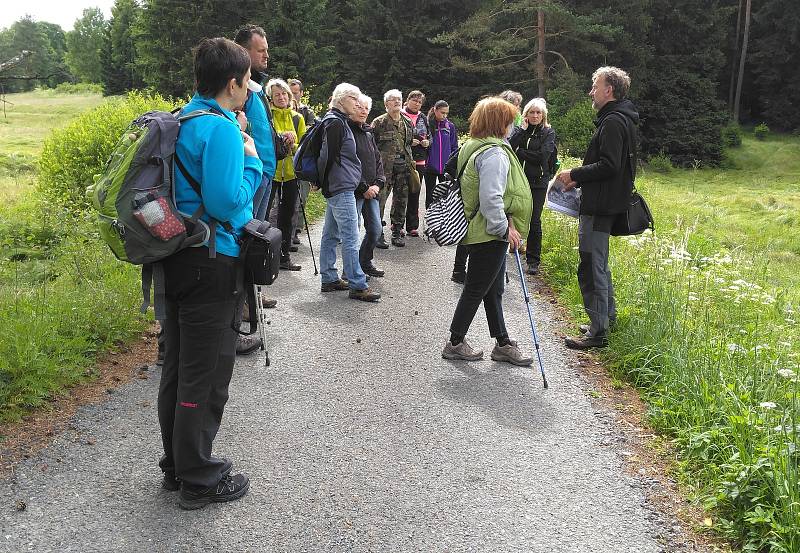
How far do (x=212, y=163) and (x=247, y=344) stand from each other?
9.48 ft

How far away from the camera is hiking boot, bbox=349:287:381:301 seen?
24.6 feet

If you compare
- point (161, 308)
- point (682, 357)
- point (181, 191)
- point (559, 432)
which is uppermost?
point (181, 191)

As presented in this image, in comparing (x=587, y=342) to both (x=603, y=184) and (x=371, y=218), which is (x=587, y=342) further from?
(x=371, y=218)

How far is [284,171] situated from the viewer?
8.21m

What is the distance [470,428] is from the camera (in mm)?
4602

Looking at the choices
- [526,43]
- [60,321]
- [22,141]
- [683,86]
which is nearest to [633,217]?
[60,321]

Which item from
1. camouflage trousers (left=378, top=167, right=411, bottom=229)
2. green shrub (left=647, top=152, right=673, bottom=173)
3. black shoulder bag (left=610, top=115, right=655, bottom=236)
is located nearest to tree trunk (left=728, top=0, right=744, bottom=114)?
green shrub (left=647, top=152, right=673, bottom=173)

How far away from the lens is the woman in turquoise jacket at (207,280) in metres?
3.24

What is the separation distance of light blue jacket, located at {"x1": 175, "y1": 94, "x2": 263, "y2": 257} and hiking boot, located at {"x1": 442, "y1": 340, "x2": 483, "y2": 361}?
296 centimetres

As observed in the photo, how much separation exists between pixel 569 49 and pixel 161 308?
36099mm

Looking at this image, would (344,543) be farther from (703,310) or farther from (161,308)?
(703,310)

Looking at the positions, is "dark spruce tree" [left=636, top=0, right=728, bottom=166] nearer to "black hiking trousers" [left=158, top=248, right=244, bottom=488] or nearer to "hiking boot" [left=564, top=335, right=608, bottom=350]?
"hiking boot" [left=564, top=335, right=608, bottom=350]

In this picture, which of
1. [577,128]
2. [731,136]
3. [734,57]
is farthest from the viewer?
[734,57]

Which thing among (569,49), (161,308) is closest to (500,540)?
(161,308)
